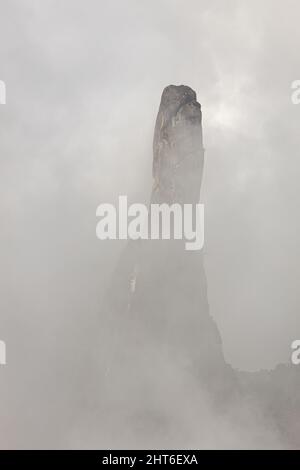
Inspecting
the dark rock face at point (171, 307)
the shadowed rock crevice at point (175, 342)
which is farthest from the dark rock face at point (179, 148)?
the shadowed rock crevice at point (175, 342)

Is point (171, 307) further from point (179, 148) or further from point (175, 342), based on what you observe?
point (179, 148)

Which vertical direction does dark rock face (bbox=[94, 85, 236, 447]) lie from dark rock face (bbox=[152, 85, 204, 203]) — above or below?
below

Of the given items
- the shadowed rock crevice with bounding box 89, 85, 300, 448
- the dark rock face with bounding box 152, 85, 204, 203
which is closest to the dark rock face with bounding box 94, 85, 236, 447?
the dark rock face with bounding box 152, 85, 204, 203

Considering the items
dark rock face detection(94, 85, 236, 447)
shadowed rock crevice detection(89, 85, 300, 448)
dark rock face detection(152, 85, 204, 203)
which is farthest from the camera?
dark rock face detection(152, 85, 204, 203)

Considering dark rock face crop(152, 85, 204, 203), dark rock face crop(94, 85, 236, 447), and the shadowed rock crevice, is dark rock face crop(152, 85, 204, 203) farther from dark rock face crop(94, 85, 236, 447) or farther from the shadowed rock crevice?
the shadowed rock crevice

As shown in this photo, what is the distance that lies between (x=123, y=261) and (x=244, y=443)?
48.4 metres

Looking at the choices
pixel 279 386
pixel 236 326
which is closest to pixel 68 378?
pixel 279 386

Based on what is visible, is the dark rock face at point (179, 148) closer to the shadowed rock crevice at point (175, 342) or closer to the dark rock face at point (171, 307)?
the dark rock face at point (171, 307)

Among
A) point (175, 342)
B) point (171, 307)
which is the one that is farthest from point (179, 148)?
point (175, 342)

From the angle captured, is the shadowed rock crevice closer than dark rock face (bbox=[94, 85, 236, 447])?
Yes

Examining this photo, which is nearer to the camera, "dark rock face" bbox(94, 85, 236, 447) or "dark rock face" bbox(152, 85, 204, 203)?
"dark rock face" bbox(94, 85, 236, 447)

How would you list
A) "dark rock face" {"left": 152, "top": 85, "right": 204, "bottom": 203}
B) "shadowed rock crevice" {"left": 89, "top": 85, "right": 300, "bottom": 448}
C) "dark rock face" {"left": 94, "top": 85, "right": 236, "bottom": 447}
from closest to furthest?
"shadowed rock crevice" {"left": 89, "top": 85, "right": 300, "bottom": 448}, "dark rock face" {"left": 94, "top": 85, "right": 236, "bottom": 447}, "dark rock face" {"left": 152, "top": 85, "right": 204, "bottom": 203}

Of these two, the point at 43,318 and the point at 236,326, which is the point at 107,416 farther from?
the point at 236,326
